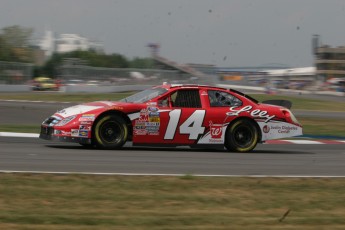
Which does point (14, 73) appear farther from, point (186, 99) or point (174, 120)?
point (174, 120)

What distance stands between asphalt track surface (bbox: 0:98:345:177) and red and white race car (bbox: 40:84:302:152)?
261 millimetres

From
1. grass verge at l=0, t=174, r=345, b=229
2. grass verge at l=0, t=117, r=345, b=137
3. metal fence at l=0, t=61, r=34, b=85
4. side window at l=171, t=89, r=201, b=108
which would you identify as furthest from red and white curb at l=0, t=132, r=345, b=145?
metal fence at l=0, t=61, r=34, b=85

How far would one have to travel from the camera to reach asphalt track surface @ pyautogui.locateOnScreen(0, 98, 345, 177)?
10203 mm

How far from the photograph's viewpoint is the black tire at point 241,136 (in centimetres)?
1367

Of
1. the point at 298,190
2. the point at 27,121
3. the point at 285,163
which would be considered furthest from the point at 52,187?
the point at 27,121

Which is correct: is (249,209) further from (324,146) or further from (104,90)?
(104,90)

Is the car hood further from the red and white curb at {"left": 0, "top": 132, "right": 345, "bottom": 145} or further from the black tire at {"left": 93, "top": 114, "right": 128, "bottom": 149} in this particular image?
the red and white curb at {"left": 0, "top": 132, "right": 345, "bottom": 145}

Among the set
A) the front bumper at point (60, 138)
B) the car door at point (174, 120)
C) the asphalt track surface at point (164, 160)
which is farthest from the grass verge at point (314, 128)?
the car door at point (174, 120)

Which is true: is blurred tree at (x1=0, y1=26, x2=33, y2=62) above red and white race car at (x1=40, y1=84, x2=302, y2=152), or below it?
above

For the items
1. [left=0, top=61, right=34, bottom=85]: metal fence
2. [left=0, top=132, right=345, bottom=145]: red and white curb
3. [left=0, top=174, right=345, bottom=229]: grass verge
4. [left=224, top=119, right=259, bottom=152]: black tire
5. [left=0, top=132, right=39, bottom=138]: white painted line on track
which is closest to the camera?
[left=0, top=174, right=345, bottom=229]: grass verge

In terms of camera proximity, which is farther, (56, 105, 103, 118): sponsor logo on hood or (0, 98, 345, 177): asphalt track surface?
(56, 105, 103, 118): sponsor logo on hood

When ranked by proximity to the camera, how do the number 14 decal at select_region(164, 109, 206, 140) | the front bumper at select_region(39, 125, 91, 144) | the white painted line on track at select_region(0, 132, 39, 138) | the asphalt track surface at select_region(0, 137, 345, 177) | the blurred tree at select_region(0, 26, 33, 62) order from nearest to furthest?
the asphalt track surface at select_region(0, 137, 345, 177) < the front bumper at select_region(39, 125, 91, 144) < the number 14 decal at select_region(164, 109, 206, 140) < the white painted line on track at select_region(0, 132, 39, 138) < the blurred tree at select_region(0, 26, 33, 62)

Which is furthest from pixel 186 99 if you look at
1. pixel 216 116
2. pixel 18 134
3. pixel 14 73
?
pixel 14 73

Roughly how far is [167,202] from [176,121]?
5833mm
